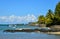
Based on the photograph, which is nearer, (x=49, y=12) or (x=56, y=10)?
(x=56, y=10)

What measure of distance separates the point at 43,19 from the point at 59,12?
5452 centimetres

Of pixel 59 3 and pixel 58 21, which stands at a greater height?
pixel 59 3

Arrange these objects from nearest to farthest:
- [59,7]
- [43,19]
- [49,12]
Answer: [59,7] → [49,12] → [43,19]

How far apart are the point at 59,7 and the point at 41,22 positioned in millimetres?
56553

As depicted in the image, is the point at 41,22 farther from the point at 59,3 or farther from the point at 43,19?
the point at 59,3

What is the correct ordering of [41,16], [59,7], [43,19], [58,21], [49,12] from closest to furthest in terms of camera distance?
[58,21], [59,7], [49,12], [43,19], [41,16]

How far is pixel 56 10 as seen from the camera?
4870 inches

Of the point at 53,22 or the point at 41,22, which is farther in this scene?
the point at 41,22

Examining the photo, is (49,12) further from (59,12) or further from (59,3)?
(59,12)

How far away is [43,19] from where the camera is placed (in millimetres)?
172250

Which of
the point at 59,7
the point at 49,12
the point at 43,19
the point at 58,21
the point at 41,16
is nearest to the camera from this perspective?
the point at 58,21

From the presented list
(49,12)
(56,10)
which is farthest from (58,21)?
(49,12)

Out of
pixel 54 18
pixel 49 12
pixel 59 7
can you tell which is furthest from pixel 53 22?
pixel 49 12

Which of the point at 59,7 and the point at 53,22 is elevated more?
the point at 59,7
